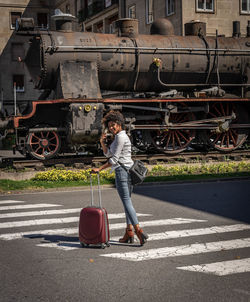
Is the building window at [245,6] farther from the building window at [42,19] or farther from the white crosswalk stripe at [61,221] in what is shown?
the building window at [42,19]

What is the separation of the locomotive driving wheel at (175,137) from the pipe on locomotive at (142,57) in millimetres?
1165

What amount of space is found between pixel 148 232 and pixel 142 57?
29.5ft

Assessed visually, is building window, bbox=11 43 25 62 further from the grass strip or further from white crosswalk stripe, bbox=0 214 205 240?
white crosswalk stripe, bbox=0 214 205 240

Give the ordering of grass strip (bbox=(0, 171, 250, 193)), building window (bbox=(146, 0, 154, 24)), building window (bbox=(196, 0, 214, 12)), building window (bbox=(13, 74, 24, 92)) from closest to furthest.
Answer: grass strip (bbox=(0, 171, 250, 193))
building window (bbox=(196, 0, 214, 12))
building window (bbox=(146, 0, 154, 24))
building window (bbox=(13, 74, 24, 92))

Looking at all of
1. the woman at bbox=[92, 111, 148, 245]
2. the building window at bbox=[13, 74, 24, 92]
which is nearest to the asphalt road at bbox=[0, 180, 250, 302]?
the woman at bbox=[92, 111, 148, 245]

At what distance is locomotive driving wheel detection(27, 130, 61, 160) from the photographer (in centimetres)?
1441

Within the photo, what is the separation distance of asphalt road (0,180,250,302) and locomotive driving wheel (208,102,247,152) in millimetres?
7157

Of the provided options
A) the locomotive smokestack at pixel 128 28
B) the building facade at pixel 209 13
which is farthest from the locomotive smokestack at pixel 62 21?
the building facade at pixel 209 13

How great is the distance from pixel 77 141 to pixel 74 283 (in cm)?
937

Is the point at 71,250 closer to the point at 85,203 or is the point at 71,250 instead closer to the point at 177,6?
the point at 85,203

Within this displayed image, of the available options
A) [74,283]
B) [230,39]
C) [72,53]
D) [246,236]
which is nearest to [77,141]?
[72,53]

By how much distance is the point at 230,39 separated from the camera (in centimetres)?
1702

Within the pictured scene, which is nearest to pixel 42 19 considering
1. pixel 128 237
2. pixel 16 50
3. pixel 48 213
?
pixel 16 50

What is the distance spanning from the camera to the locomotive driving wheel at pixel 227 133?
17108 mm
